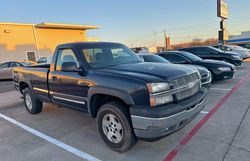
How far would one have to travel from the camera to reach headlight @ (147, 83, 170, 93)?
120 inches

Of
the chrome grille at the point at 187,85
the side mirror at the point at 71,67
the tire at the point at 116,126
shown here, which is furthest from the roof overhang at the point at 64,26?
the chrome grille at the point at 187,85

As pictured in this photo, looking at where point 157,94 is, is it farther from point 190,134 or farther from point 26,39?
point 26,39

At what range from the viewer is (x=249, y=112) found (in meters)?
5.03

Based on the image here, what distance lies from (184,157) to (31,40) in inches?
1086

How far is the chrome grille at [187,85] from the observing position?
332 cm

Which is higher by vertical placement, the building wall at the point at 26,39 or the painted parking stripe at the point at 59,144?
the building wall at the point at 26,39

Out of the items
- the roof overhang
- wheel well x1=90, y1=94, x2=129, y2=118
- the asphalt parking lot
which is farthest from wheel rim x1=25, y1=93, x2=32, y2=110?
the roof overhang

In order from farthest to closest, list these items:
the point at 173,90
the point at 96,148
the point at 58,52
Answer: the point at 58,52, the point at 96,148, the point at 173,90

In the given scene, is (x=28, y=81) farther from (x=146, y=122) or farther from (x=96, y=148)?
(x=146, y=122)

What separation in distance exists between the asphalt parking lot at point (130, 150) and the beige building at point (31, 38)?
21593 millimetres

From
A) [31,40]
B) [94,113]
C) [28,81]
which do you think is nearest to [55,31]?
[31,40]

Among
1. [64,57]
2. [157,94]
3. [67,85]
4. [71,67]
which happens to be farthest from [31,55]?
[157,94]

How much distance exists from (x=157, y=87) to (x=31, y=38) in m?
27.3

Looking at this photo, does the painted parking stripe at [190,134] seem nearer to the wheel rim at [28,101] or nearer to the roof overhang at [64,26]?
the wheel rim at [28,101]
